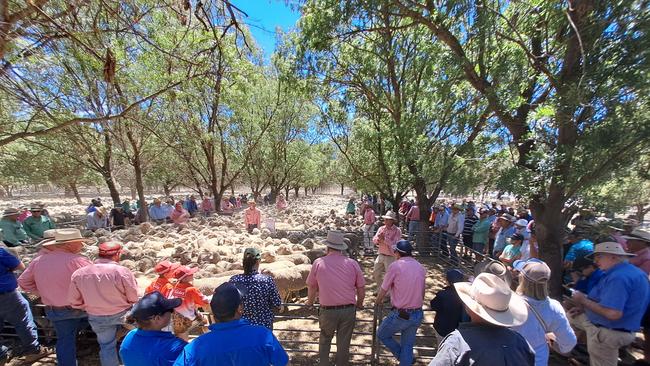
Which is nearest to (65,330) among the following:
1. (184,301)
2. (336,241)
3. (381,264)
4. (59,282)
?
(59,282)

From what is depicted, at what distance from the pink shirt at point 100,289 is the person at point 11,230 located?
7.24m

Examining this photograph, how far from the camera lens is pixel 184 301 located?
3734 mm

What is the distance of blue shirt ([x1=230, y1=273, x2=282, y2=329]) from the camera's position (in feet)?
11.4

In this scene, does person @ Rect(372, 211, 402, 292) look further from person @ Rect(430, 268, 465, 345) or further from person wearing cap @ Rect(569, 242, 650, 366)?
person wearing cap @ Rect(569, 242, 650, 366)

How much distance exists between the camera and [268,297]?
11.8 ft

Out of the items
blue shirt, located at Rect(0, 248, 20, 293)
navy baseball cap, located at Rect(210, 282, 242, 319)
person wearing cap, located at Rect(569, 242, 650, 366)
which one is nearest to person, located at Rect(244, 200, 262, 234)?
blue shirt, located at Rect(0, 248, 20, 293)

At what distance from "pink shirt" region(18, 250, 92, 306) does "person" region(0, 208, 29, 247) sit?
21.0 ft

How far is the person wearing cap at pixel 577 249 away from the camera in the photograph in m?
5.19

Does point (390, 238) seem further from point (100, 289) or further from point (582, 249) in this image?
point (100, 289)

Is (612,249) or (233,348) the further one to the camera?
(612,249)

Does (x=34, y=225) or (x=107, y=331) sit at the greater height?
(x=34, y=225)

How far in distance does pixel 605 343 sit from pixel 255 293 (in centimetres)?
413

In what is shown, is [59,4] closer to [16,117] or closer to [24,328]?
[24,328]

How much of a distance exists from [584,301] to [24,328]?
23.6 feet
